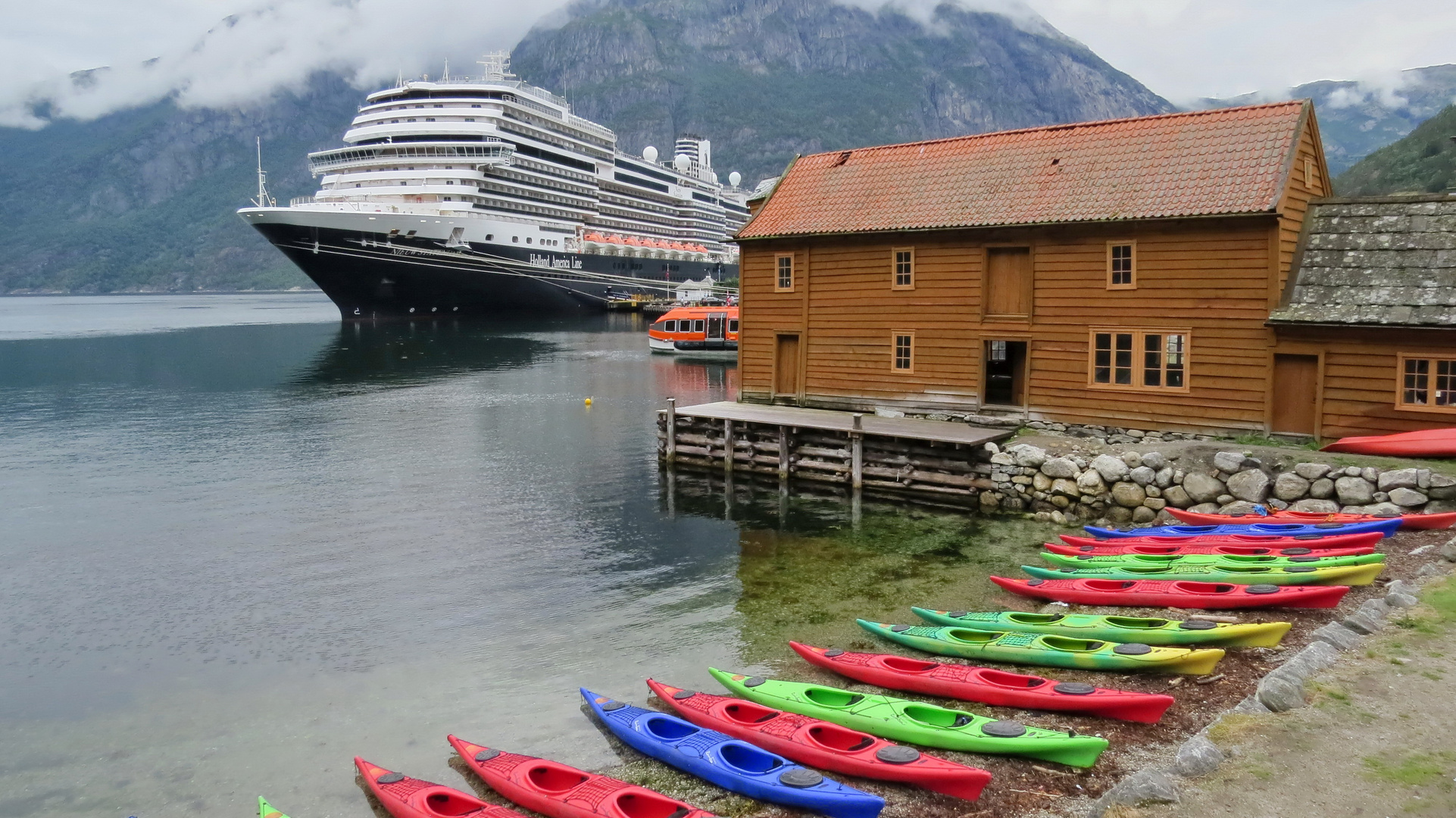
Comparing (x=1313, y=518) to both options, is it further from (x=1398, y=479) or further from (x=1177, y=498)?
(x=1177, y=498)

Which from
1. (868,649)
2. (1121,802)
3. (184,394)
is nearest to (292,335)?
(184,394)

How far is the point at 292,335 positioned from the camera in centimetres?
7600

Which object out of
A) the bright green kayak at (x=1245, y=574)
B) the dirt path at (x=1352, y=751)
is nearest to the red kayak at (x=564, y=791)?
the dirt path at (x=1352, y=751)

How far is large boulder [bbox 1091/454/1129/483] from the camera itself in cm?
1850

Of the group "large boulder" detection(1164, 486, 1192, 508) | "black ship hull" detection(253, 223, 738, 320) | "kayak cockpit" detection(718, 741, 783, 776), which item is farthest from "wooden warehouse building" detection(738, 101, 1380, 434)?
"black ship hull" detection(253, 223, 738, 320)

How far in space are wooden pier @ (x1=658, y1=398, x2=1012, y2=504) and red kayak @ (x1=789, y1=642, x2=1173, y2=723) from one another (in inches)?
387

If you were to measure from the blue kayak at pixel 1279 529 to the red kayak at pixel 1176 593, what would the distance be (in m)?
2.79

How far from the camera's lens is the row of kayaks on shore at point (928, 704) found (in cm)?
800

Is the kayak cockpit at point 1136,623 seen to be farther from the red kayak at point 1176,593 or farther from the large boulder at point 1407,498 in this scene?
the large boulder at point 1407,498

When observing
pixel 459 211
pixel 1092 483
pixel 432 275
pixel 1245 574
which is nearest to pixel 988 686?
pixel 1245 574

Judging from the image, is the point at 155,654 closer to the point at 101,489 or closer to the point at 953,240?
the point at 101,489

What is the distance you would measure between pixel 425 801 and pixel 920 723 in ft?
14.9

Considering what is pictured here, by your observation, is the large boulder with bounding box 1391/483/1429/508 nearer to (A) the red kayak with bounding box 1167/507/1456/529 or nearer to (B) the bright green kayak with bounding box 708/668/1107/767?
(A) the red kayak with bounding box 1167/507/1456/529

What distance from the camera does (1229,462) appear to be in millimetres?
17578
